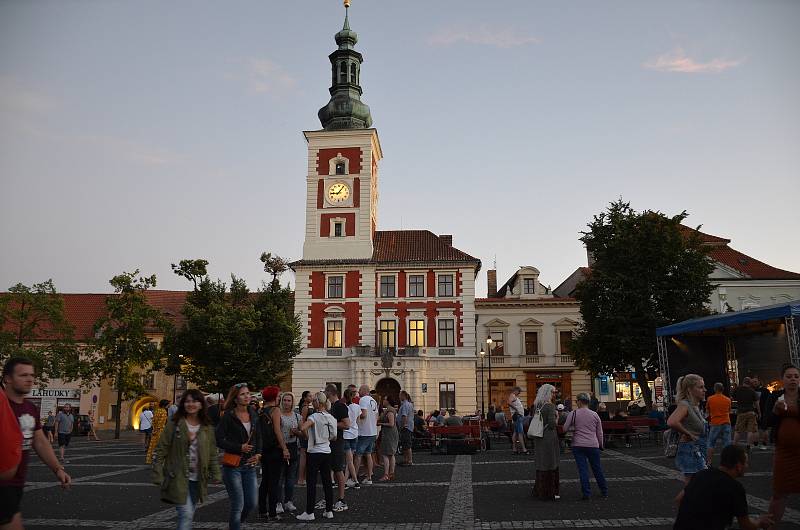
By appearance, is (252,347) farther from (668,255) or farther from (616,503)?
(616,503)

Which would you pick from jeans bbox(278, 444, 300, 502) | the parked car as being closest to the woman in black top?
→ jeans bbox(278, 444, 300, 502)

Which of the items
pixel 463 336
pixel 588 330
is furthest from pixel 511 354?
pixel 588 330

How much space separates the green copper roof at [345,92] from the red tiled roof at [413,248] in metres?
8.10

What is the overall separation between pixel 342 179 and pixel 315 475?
117 ft

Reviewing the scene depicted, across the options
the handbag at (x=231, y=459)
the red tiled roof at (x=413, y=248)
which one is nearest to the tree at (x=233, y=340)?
the red tiled roof at (x=413, y=248)

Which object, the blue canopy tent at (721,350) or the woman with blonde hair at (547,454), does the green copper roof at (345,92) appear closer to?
the blue canopy tent at (721,350)

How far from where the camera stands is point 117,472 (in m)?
17.2

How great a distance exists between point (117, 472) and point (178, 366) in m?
20.8

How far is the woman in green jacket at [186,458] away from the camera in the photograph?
6723 mm

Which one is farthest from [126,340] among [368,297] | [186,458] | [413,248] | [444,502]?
[186,458]

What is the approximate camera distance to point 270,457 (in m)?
10.2

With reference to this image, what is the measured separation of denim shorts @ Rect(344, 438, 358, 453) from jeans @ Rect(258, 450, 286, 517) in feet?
8.85

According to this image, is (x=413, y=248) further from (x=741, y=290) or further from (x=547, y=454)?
(x=547, y=454)

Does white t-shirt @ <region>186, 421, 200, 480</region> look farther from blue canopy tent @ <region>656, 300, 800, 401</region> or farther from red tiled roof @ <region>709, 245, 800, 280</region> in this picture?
red tiled roof @ <region>709, 245, 800, 280</region>
